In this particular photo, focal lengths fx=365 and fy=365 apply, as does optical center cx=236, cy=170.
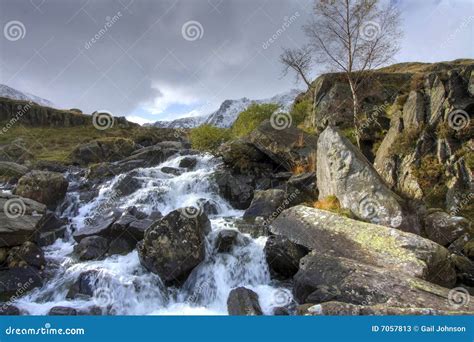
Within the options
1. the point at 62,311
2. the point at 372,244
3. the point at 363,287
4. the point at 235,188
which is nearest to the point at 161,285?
the point at 62,311

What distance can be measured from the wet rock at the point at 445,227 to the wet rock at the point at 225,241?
765 cm

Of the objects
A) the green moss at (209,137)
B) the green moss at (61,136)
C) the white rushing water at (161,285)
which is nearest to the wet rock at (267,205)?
the white rushing water at (161,285)

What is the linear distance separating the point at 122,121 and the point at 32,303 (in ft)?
296

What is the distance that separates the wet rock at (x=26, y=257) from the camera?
51.3 feet

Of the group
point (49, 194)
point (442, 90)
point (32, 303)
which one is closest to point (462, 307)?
point (442, 90)

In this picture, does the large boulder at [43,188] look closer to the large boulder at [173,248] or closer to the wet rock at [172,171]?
the wet rock at [172,171]

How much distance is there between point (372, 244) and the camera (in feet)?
39.2

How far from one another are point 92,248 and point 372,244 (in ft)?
39.3

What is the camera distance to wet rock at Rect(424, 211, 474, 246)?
44.7ft

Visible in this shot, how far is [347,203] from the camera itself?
1571cm

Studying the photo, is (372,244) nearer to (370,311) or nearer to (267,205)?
(370,311)

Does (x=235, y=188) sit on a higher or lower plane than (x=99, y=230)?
higher

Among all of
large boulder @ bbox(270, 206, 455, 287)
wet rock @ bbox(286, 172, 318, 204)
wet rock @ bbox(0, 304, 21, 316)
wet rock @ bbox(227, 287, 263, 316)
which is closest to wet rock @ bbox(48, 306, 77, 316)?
wet rock @ bbox(0, 304, 21, 316)

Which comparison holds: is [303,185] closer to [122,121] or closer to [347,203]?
[347,203]
